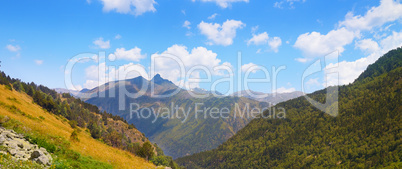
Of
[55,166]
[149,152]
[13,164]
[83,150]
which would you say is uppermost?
[13,164]

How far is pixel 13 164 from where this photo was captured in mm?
13391

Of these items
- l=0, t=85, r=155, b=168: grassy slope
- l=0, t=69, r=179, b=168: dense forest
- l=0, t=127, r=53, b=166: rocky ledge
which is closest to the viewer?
Answer: l=0, t=127, r=53, b=166: rocky ledge

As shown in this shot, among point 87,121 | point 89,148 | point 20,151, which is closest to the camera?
point 20,151

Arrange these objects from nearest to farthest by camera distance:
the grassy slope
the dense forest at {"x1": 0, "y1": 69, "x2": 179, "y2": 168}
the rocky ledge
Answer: the rocky ledge < the grassy slope < the dense forest at {"x1": 0, "y1": 69, "x2": 179, "y2": 168}

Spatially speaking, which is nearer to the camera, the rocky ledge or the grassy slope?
the rocky ledge

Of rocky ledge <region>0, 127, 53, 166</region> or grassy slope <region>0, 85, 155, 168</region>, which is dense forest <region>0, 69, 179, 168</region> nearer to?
grassy slope <region>0, 85, 155, 168</region>

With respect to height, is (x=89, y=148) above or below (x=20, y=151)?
below

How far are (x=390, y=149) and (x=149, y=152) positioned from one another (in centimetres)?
22765

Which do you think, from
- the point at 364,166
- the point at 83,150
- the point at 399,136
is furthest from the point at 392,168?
the point at 83,150

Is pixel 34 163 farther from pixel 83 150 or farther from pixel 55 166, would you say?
pixel 83 150

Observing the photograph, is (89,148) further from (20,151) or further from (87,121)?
(87,121)

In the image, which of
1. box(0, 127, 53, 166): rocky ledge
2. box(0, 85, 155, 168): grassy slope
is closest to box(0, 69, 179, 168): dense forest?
box(0, 85, 155, 168): grassy slope

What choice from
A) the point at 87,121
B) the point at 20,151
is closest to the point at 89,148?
the point at 20,151

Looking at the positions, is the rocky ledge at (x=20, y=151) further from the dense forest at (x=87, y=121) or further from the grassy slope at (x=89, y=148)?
the dense forest at (x=87, y=121)
